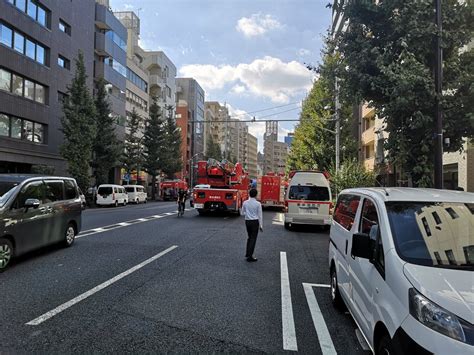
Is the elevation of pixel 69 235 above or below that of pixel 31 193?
below


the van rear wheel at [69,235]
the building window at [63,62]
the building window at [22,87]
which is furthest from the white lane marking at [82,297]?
the building window at [63,62]

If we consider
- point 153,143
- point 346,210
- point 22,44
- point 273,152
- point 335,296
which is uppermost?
point 273,152

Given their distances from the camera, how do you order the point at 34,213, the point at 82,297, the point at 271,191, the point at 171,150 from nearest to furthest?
the point at 82,297 → the point at 34,213 → the point at 271,191 → the point at 171,150

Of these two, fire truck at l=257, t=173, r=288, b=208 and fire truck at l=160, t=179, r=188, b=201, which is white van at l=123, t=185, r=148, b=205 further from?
fire truck at l=257, t=173, r=288, b=208

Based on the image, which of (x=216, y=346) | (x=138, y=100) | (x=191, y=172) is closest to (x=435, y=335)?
(x=216, y=346)

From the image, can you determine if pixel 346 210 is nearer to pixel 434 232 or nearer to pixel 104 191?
pixel 434 232

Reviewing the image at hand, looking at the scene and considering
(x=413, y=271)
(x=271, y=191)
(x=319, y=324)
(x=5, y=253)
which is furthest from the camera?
(x=271, y=191)

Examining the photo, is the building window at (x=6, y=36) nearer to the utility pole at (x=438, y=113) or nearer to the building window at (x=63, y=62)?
the building window at (x=63, y=62)

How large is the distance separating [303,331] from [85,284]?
12.6 ft

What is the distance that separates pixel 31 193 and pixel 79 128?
23658 millimetres

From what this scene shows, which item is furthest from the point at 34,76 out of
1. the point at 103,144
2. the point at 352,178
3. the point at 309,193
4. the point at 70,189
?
the point at 352,178

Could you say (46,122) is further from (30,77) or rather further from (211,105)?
(211,105)

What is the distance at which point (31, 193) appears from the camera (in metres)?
8.88

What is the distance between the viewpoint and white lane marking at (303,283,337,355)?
4.48 meters
